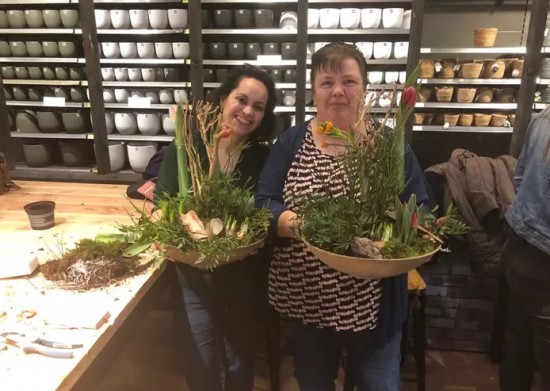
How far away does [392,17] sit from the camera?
136 inches

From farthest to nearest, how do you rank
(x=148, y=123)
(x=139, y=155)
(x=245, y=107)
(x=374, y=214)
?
1. (x=148, y=123)
2. (x=139, y=155)
3. (x=245, y=107)
4. (x=374, y=214)

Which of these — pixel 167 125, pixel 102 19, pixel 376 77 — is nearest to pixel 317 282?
pixel 376 77

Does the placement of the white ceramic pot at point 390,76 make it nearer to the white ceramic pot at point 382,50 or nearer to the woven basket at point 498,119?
the white ceramic pot at point 382,50

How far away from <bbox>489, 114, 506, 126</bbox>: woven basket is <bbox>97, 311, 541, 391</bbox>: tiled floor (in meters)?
1.83

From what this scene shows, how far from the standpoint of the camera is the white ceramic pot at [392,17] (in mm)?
3436

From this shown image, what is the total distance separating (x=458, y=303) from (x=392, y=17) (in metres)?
2.16

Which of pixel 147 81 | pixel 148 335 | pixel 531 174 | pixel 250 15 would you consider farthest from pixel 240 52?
pixel 531 174

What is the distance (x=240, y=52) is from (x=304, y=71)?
97 cm

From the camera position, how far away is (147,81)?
12.8 ft

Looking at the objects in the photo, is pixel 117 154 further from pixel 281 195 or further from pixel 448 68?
pixel 281 195

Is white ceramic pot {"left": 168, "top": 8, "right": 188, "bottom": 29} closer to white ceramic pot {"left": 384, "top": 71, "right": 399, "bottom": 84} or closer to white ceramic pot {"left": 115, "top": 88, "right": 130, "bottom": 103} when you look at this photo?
white ceramic pot {"left": 115, "top": 88, "right": 130, "bottom": 103}

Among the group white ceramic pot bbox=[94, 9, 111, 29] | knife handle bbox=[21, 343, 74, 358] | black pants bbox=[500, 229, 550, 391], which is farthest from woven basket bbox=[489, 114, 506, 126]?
knife handle bbox=[21, 343, 74, 358]

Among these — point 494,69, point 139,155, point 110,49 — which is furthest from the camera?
point 110,49

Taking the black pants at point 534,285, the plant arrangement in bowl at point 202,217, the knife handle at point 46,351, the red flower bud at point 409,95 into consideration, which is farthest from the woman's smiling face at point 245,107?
the black pants at point 534,285
